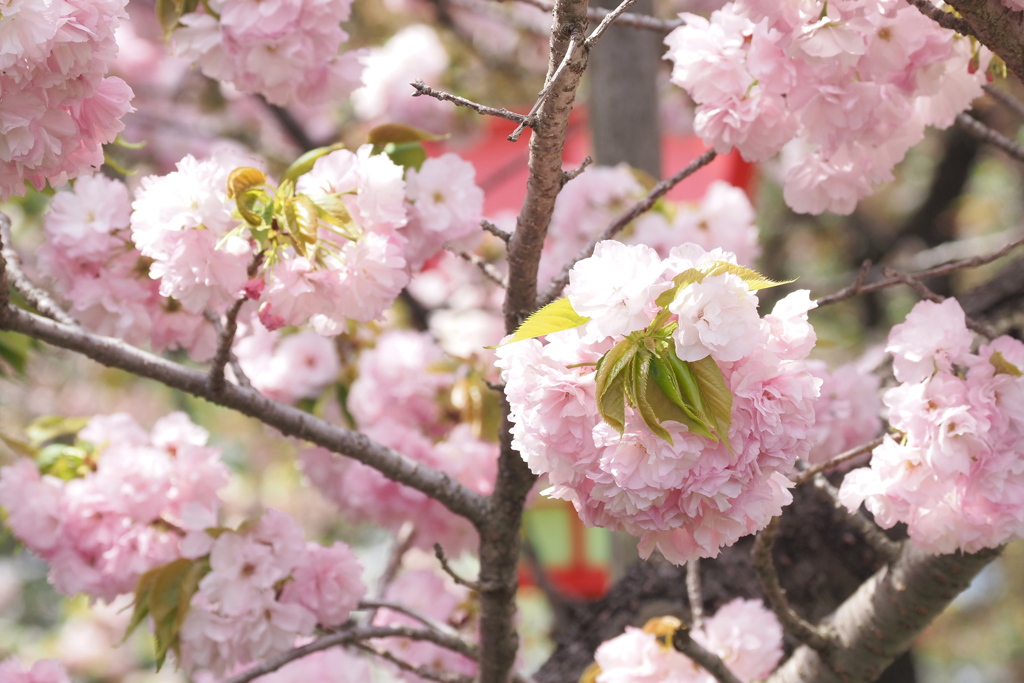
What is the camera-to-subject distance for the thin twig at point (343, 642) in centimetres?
117

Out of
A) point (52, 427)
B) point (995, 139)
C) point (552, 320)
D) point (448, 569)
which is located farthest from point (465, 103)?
point (52, 427)

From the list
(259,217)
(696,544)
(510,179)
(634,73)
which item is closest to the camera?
(696,544)

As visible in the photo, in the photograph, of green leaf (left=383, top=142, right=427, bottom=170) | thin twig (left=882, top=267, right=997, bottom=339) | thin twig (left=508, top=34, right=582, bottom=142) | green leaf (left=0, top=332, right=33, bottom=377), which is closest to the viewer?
thin twig (left=508, top=34, right=582, bottom=142)

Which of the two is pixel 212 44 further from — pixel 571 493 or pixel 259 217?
pixel 571 493

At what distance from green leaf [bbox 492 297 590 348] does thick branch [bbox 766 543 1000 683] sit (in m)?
0.66

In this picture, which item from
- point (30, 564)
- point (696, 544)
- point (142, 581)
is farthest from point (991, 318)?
point (30, 564)

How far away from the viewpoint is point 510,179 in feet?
10.3

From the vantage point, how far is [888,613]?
124 centimetres

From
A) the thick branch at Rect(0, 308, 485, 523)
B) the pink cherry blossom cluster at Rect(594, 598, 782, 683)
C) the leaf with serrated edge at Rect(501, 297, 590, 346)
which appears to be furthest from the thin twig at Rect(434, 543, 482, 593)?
the leaf with serrated edge at Rect(501, 297, 590, 346)

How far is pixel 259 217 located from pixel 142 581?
1.84ft

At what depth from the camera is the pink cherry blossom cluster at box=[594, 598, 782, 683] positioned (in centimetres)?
122

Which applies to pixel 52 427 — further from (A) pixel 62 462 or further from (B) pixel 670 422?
(B) pixel 670 422

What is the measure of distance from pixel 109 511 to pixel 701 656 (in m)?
0.88

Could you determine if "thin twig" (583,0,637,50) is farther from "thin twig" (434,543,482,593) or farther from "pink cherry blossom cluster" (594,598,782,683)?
"pink cherry blossom cluster" (594,598,782,683)
